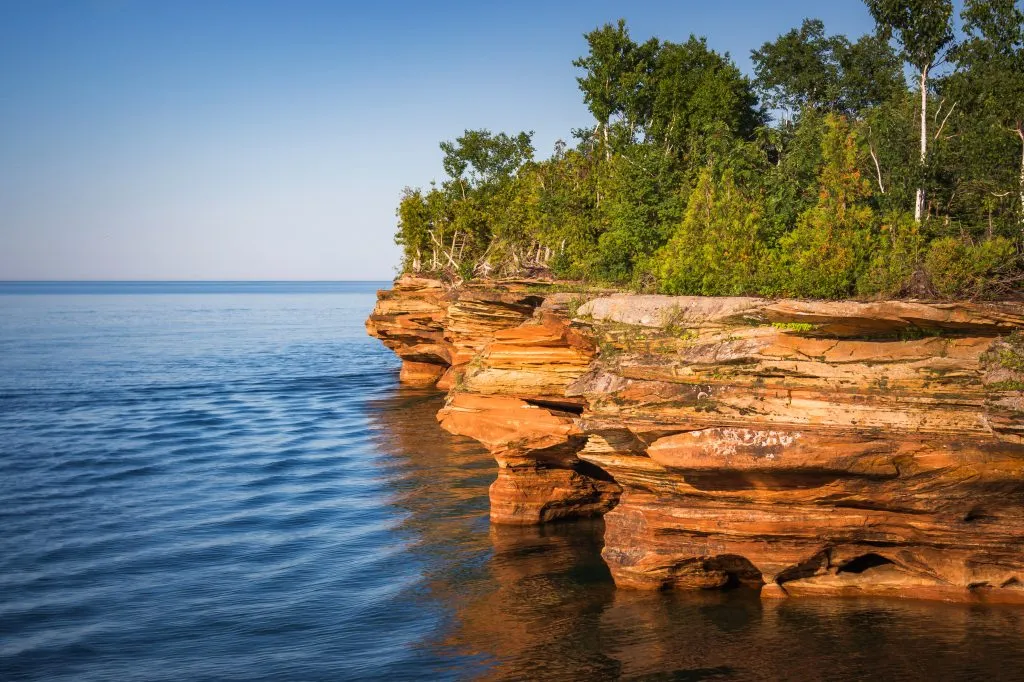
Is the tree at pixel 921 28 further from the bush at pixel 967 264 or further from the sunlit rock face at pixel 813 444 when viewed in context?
A: the sunlit rock face at pixel 813 444

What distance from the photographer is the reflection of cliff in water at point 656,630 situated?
15.7 metres

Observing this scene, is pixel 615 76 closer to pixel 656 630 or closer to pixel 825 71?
pixel 825 71

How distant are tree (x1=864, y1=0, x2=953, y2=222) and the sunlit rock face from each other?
1418 cm

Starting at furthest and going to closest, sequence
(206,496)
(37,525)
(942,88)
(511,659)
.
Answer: (942,88), (206,496), (37,525), (511,659)

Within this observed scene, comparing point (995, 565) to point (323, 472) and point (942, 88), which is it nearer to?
point (323, 472)

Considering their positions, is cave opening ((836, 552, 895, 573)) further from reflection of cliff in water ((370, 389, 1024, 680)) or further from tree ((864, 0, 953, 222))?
tree ((864, 0, 953, 222))

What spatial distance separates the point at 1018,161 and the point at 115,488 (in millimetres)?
37691

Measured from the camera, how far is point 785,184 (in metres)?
→ 34.9

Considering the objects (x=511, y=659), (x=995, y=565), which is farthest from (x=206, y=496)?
(x=995, y=565)

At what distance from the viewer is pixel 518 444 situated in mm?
23781

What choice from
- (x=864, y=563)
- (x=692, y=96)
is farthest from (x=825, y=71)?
(x=864, y=563)

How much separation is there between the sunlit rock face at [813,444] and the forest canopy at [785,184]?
4.65m

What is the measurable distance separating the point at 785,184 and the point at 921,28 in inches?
305

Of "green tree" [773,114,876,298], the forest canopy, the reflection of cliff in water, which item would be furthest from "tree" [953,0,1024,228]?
the reflection of cliff in water
